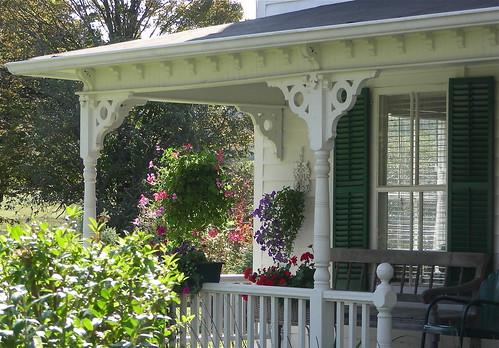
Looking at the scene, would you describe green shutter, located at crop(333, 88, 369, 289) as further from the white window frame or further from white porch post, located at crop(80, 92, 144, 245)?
white porch post, located at crop(80, 92, 144, 245)

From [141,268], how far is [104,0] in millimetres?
15071

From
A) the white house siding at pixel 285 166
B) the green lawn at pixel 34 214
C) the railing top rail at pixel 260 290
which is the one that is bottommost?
the green lawn at pixel 34 214

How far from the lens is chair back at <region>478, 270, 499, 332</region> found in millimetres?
6812

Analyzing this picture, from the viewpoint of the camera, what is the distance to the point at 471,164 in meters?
7.95

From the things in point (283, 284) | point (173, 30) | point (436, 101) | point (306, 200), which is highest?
point (173, 30)

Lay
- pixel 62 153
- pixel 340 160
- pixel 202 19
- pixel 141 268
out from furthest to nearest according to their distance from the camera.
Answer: pixel 202 19 → pixel 62 153 → pixel 340 160 → pixel 141 268

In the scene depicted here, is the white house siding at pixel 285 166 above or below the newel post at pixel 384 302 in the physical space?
above

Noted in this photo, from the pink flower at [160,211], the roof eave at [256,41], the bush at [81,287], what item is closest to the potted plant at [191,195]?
the pink flower at [160,211]

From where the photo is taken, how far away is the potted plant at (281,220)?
9281 mm

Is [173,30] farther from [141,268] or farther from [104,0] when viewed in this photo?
[141,268]

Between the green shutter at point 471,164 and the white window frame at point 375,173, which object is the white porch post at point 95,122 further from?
the green shutter at point 471,164

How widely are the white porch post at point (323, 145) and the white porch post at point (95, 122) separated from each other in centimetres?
217

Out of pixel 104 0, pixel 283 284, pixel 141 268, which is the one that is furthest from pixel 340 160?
pixel 104 0

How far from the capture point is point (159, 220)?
31.4 feet
